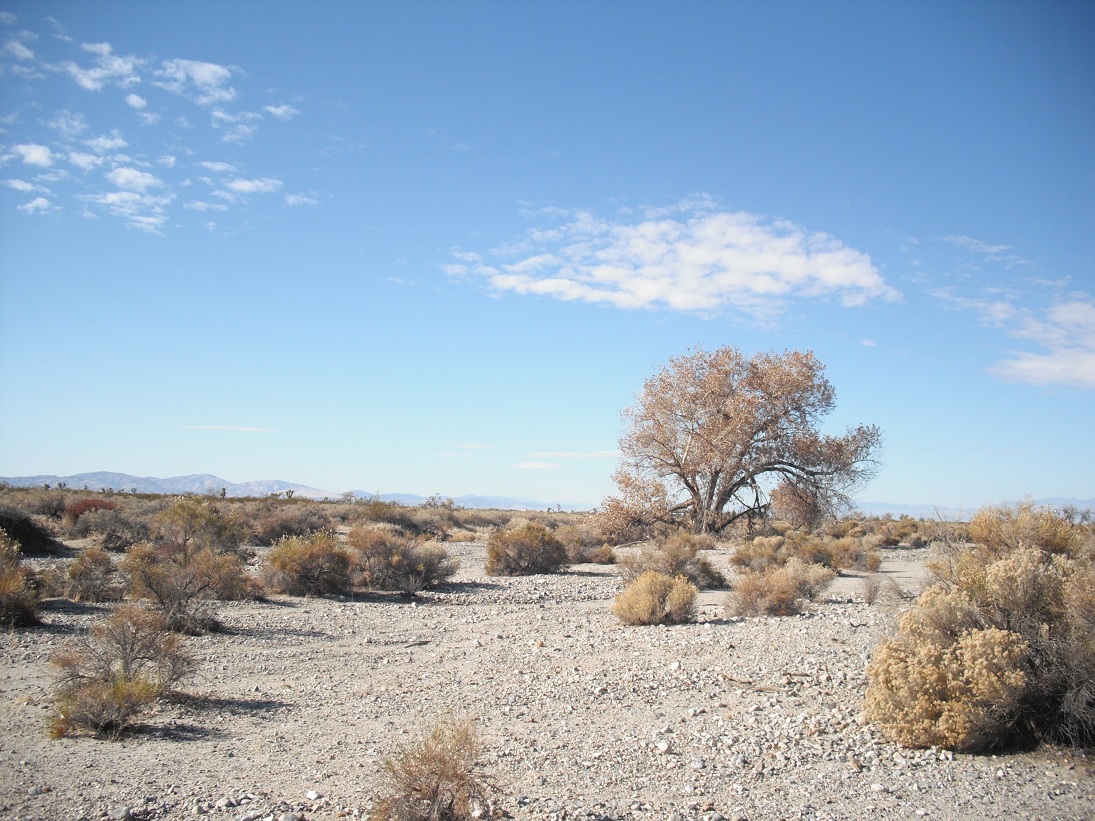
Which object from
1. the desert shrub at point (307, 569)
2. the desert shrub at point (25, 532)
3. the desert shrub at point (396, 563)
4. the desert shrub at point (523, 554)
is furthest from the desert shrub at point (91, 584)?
the desert shrub at point (523, 554)

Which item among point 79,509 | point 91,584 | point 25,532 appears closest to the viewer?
point 91,584

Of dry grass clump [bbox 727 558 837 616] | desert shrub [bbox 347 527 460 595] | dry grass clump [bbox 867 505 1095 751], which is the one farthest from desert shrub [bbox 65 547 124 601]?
dry grass clump [bbox 867 505 1095 751]

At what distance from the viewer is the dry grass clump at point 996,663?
589cm

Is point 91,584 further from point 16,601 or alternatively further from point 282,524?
point 282,524

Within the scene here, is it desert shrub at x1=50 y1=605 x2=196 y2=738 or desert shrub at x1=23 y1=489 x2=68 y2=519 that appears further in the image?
desert shrub at x1=23 y1=489 x2=68 y2=519

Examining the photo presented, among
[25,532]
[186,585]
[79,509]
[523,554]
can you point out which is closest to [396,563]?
[523,554]

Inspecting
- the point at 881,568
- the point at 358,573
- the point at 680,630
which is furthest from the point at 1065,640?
the point at 881,568

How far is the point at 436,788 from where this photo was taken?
481cm

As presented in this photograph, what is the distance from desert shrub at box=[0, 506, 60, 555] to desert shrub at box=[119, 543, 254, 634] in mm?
7914

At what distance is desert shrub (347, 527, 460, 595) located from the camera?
16859 millimetres

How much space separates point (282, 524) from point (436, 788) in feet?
88.7

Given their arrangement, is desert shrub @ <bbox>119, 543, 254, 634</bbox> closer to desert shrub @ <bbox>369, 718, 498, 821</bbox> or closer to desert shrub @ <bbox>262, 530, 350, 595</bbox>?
desert shrub @ <bbox>262, 530, 350, 595</bbox>

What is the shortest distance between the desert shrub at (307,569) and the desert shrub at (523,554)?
5226mm

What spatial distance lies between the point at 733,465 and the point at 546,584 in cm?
1237
